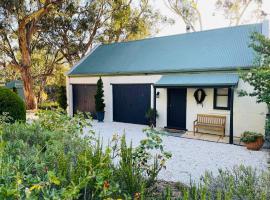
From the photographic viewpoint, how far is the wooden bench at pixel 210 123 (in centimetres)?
968

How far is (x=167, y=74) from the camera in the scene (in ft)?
37.7

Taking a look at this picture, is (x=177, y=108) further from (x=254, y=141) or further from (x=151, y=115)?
(x=254, y=141)

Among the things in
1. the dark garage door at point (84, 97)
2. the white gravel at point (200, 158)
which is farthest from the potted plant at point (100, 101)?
the white gravel at point (200, 158)

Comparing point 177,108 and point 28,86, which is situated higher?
point 28,86

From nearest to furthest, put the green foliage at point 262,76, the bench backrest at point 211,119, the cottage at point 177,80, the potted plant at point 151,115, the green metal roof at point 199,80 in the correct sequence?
1. the green foliage at point 262,76
2. the green metal roof at point 199,80
3. the cottage at point 177,80
4. the bench backrest at point 211,119
5. the potted plant at point 151,115

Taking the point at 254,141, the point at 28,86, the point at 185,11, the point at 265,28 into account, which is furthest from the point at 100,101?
the point at 185,11

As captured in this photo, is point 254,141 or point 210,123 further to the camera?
point 210,123

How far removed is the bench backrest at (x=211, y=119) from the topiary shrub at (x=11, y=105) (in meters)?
7.69

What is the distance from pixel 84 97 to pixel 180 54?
6.99 meters

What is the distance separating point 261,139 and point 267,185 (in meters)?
6.07

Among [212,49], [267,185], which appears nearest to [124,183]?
[267,185]

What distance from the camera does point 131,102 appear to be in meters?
13.1

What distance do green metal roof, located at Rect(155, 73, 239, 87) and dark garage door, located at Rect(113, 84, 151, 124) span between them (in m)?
1.56

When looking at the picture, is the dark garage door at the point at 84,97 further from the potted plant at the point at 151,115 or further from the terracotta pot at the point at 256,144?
the terracotta pot at the point at 256,144
